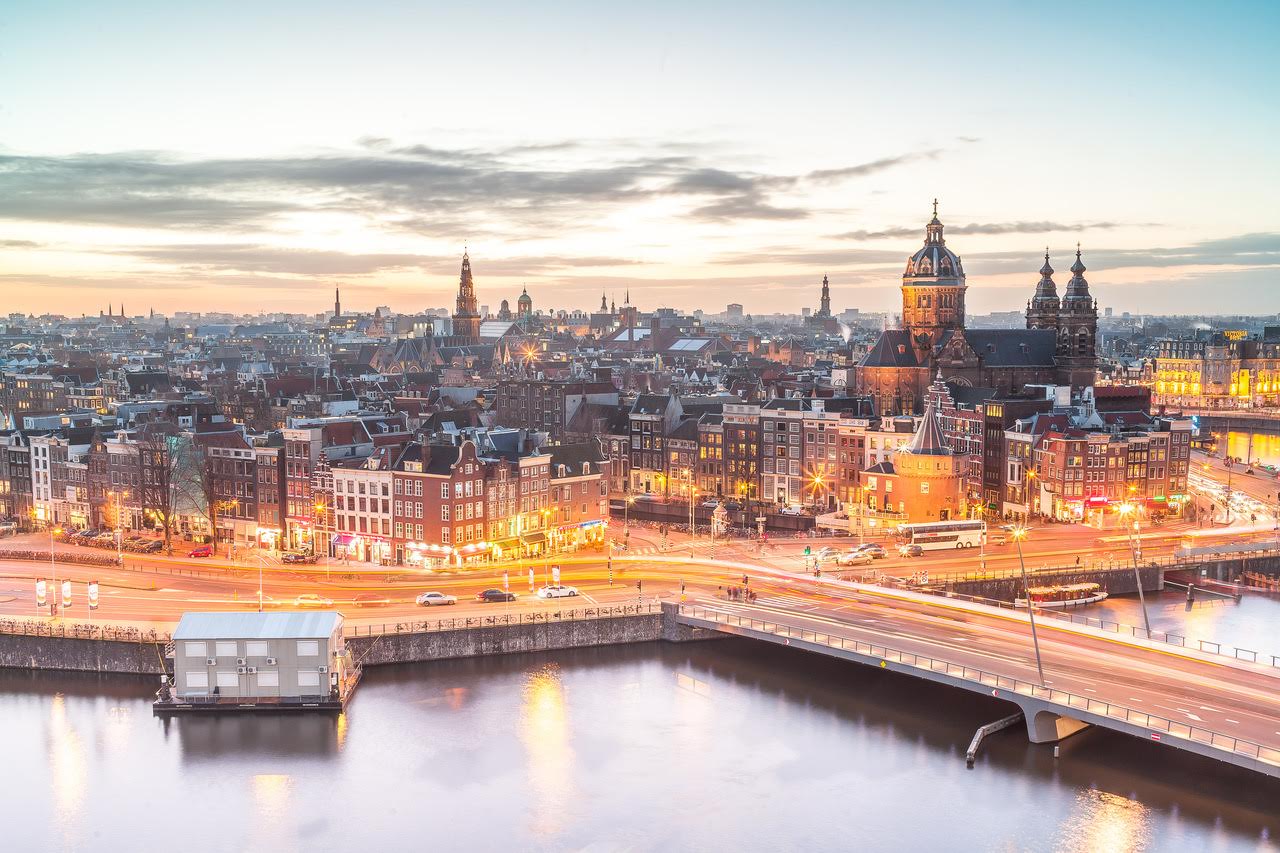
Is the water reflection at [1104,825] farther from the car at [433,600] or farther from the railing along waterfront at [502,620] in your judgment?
the car at [433,600]

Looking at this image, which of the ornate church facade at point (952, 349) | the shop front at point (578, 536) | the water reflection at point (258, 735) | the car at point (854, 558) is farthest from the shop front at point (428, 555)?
the ornate church facade at point (952, 349)

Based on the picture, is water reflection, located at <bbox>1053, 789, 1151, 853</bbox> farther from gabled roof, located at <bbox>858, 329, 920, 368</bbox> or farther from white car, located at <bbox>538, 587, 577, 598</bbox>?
gabled roof, located at <bbox>858, 329, 920, 368</bbox>

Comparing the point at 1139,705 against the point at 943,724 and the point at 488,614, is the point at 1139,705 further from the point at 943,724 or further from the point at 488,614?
the point at 488,614

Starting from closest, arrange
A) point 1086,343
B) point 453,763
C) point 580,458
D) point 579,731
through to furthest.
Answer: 1. point 453,763
2. point 579,731
3. point 580,458
4. point 1086,343

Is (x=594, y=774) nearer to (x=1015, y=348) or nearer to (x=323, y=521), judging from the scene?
(x=323, y=521)

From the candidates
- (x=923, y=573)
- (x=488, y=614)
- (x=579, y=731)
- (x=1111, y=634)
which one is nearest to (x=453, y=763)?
(x=579, y=731)

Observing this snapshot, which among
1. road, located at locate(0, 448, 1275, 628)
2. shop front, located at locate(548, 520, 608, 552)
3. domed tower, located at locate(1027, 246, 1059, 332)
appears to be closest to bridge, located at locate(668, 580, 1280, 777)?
road, located at locate(0, 448, 1275, 628)
